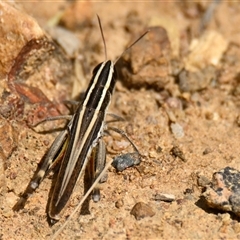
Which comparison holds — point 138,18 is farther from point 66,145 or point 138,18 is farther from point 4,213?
point 4,213

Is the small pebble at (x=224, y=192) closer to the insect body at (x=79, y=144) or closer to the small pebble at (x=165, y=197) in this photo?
the small pebble at (x=165, y=197)

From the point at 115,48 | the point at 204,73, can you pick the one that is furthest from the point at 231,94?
the point at 115,48

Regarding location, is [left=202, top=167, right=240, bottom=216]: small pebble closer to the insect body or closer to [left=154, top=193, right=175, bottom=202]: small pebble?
[left=154, top=193, right=175, bottom=202]: small pebble

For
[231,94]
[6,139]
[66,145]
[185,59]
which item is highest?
[6,139]

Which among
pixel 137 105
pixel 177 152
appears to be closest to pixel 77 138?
pixel 177 152

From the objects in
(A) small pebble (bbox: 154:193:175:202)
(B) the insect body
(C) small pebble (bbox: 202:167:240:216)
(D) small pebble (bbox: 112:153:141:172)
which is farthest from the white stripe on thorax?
(C) small pebble (bbox: 202:167:240:216)

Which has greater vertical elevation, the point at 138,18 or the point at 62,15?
the point at 62,15
